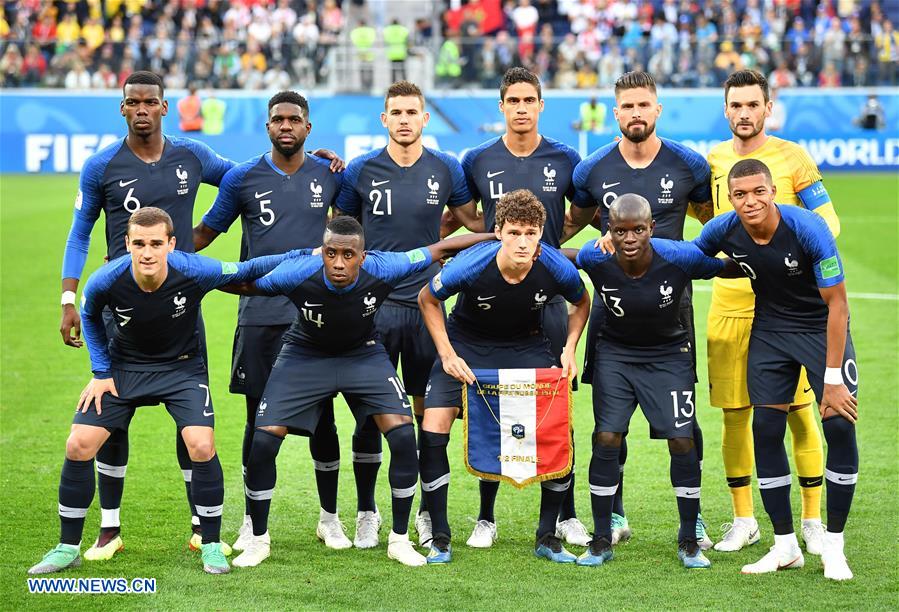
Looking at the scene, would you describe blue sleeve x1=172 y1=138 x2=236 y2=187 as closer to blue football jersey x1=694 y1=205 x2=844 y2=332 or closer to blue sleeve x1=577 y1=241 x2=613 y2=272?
blue sleeve x1=577 y1=241 x2=613 y2=272

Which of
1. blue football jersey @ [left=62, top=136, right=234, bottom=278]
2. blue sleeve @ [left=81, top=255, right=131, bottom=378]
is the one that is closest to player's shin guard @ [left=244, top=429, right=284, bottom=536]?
blue sleeve @ [left=81, top=255, right=131, bottom=378]

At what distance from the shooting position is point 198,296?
6797mm

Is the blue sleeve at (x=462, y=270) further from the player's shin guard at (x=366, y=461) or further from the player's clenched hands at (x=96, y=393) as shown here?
the player's clenched hands at (x=96, y=393)

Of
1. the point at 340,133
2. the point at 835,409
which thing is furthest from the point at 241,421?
the point at 340,133

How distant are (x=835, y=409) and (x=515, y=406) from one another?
1.72 metres

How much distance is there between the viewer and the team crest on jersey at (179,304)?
22.0 feet

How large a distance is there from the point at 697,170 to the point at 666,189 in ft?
0.77

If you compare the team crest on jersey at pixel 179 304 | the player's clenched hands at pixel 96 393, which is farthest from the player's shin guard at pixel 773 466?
the player's clenched hands at pixel 96 393

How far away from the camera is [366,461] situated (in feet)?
23.9

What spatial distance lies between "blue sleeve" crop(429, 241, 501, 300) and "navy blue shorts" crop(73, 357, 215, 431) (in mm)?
1436

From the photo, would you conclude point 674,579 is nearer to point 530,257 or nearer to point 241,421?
point 530,257

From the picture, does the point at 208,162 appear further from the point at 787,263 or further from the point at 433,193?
the point at 787,263

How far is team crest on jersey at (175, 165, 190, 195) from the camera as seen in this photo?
724 cm

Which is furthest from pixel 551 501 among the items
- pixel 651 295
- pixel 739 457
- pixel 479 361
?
pixel 651 295
